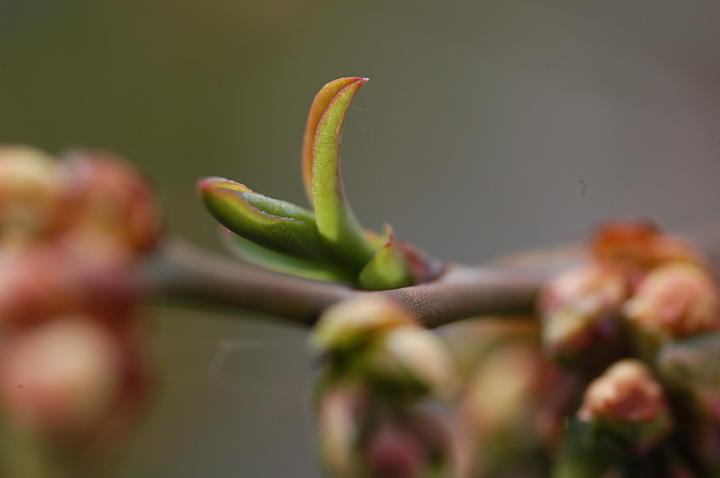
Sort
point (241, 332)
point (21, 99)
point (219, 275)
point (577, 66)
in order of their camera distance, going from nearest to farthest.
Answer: point (219, 275)
point (21, 99)
point (241, 332)
point (577, 66)

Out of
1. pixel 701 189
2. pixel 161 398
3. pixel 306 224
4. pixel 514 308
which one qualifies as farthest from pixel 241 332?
pixel 701 189

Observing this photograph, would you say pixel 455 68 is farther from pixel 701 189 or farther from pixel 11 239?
pixel 11 239

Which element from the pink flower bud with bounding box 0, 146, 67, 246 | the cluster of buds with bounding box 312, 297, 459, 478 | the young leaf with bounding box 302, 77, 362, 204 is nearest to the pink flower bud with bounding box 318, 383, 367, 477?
the cluster of buds with bounding box 312, 297, 459, 478

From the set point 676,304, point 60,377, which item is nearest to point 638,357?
point 676,304

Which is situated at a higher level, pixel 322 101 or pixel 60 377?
pixel 322 101

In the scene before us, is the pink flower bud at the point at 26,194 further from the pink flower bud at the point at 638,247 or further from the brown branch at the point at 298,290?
the pink flower bud at the point at 638,247

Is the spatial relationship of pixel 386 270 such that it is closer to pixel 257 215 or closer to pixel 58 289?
pixel 257 215

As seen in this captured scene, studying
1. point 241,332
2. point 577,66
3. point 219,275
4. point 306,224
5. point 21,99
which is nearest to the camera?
point 306,224

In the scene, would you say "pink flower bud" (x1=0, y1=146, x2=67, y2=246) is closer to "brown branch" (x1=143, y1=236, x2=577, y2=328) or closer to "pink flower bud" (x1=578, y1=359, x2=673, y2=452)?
"brown branch" (x1=143, y1=236, x2=577, y2=328)
